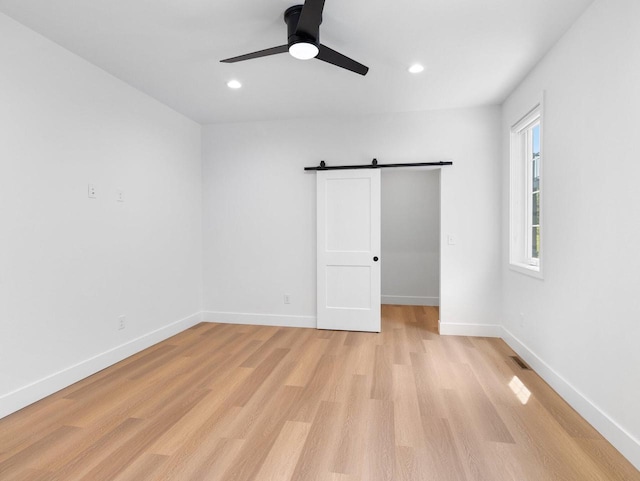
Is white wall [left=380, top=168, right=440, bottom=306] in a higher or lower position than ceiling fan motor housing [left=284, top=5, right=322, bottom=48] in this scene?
lower

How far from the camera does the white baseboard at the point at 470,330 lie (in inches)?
149

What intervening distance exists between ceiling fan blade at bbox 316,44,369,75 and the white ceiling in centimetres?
18

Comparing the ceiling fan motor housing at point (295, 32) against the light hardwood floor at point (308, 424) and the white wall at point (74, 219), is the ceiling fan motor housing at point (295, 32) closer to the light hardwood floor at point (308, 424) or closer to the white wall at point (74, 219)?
the white wall at point (74, 219)

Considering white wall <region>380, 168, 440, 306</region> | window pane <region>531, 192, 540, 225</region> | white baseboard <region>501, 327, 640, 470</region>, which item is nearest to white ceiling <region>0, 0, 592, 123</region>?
window pane <region>531, 192, 540, 225</region>

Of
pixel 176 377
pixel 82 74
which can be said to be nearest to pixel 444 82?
pixel 82 74

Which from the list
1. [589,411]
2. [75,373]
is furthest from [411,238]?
[75,373]

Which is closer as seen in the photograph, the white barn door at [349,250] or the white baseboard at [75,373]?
the white baseboard at [75,373]

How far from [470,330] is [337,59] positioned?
316cm

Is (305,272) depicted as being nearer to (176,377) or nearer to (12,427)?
(176,377)

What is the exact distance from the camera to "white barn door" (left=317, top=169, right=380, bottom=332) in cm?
402

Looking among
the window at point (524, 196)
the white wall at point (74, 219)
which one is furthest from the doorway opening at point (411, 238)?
the white wall at point (74, 219)

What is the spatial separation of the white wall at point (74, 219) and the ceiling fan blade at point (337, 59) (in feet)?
6.58

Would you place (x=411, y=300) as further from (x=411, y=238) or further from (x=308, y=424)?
(x=308, y=424)

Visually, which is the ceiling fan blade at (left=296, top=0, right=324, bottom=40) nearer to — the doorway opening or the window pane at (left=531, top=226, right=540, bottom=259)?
the window pane at (left=531, top=226, right=540, bottom=259)
